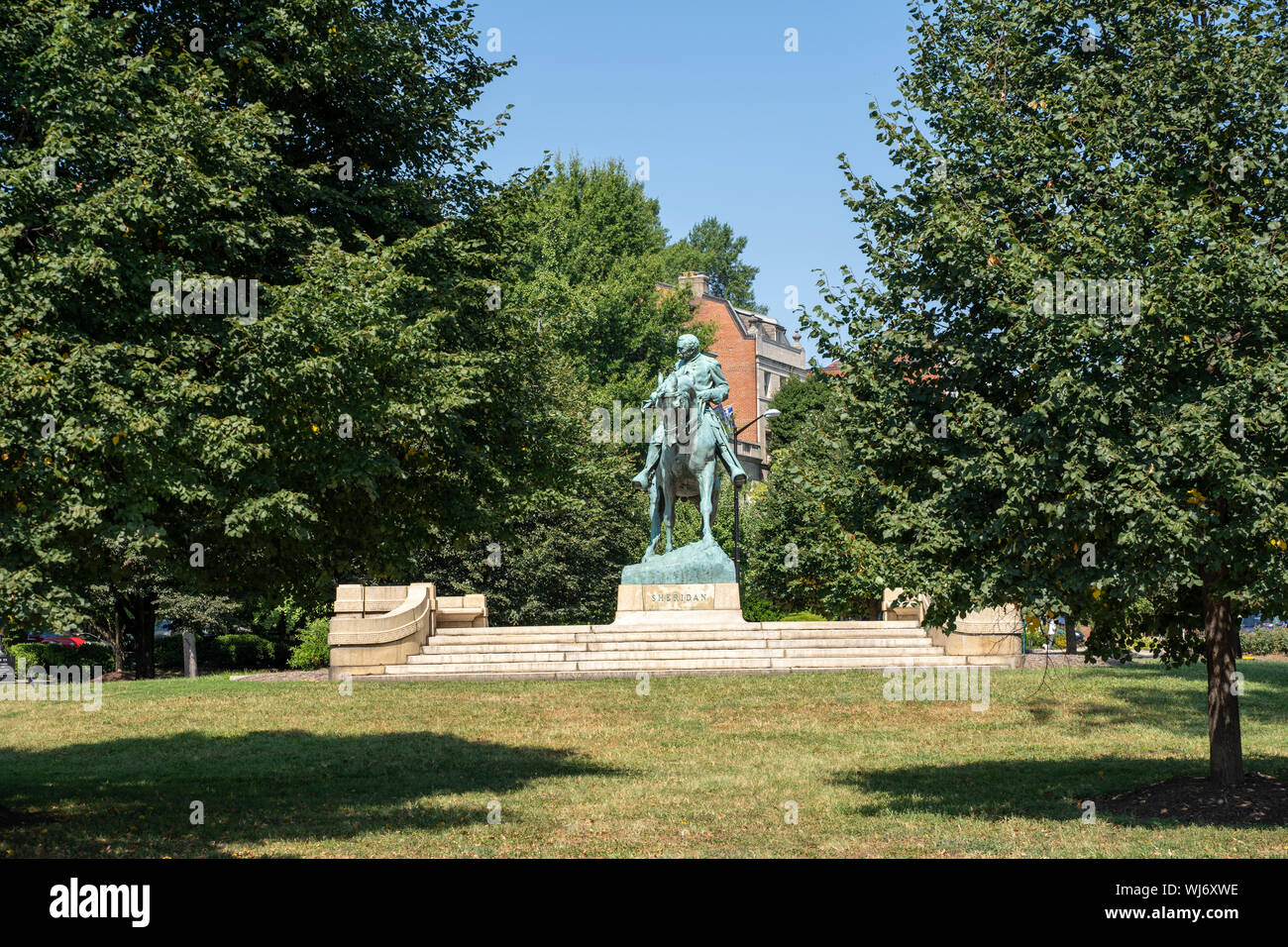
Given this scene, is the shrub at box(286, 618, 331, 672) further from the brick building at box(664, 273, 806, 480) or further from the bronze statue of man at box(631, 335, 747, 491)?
the brick building at box(664, 273, 806, 480)

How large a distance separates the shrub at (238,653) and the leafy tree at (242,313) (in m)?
27.0

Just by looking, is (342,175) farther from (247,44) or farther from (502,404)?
(502,404)

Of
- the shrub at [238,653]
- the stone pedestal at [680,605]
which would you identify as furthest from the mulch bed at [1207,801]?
the shrub at [238,653]

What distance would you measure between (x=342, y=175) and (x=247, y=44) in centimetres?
190

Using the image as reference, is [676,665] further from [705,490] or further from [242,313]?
[242,313]

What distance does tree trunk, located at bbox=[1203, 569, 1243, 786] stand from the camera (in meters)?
11.6

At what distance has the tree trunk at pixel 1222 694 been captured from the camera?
11.6m

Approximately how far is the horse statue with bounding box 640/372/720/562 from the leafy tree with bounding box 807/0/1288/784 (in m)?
15.3

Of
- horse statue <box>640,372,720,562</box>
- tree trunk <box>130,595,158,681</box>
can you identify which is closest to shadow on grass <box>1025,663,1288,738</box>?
horse statue <box>640,372,720,562</box>

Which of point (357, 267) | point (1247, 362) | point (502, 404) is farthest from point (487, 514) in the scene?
point (1247, 362)

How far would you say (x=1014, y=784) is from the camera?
13492 millimetres

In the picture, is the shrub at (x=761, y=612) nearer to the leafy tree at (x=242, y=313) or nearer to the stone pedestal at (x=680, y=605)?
the stone pedestal at (x=680, y=605)

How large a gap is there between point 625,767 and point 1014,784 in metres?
4.55

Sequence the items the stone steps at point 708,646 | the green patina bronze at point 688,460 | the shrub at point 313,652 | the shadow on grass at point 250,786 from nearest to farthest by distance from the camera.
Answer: the shadow on grass at point 250,786 → the stone steps at point 708,646 → the green patina bronze at point 688,460 → the shrub at point 313,652
